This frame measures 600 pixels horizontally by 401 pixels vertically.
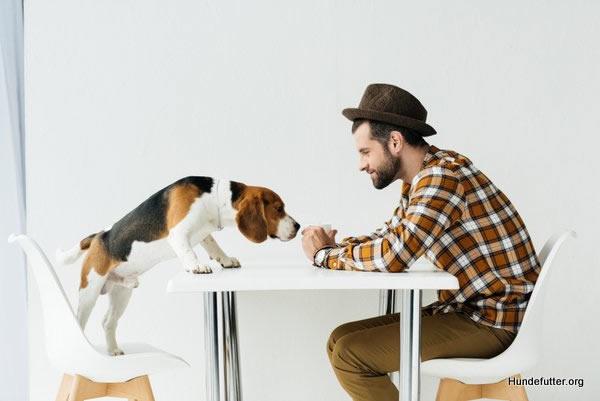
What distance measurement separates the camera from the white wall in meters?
2.59

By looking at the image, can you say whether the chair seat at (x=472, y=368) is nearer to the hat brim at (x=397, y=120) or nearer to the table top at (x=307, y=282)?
the table top at (x=307, y=282)

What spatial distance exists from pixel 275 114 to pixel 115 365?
1158mm

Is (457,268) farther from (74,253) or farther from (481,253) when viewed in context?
(74,253)

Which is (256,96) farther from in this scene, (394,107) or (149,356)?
(149,356)

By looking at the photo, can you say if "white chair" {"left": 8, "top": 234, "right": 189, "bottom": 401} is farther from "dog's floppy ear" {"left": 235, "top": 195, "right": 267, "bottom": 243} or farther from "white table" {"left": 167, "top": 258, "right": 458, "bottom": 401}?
"dog's floppy ear" {"left": 235, "top": 195, "right": 267, "bottom": 243}

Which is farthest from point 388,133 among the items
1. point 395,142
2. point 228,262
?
point 228,262

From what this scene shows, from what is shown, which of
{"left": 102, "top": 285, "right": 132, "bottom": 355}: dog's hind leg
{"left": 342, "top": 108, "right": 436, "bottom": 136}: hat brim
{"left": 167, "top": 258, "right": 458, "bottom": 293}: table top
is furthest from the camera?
{"left": 102, "top": 285, "right": 132, "bottom": 355}: dog's hind leg

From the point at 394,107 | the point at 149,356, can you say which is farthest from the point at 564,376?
the point at 149,356

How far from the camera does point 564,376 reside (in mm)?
2676

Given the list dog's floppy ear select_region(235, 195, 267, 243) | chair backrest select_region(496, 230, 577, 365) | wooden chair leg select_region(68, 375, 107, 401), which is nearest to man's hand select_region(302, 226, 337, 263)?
dog's floppy ear select_region(235, 195, 267, 243)

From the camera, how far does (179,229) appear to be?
5.72 ft

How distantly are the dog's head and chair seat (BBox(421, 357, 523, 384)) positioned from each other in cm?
47

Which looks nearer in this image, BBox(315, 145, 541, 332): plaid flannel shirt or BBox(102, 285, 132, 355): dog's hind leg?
BBox(315, 145, 541, 332): plaid flannel shirt

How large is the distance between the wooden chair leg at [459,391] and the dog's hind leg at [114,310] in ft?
2.85
